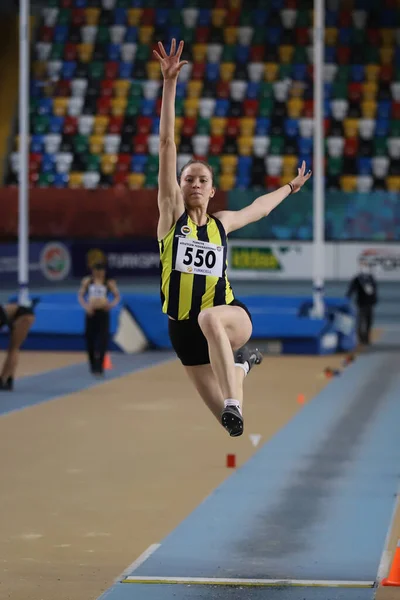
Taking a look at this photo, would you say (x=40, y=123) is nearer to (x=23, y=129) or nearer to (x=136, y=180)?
(x=136, y=180)

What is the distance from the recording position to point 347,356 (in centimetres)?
2389

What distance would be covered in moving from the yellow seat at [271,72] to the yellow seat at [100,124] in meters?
5.04

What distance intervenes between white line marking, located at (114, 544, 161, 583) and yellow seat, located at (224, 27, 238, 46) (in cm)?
3359

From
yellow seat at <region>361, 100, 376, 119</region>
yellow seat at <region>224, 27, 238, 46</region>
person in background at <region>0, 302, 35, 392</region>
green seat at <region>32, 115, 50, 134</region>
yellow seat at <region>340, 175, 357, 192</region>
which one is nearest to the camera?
person in background at <region>0, 302, 35, 392</region>

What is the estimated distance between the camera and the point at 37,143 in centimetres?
3906

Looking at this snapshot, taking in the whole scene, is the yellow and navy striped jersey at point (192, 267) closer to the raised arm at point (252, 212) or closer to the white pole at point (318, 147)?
the raised arm at point (252, 212)

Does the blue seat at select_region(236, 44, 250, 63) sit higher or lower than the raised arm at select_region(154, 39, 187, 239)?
higher

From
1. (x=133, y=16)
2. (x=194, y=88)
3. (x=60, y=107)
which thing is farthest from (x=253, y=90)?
(x=60, y=107)

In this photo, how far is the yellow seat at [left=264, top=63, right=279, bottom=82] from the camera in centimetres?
3978

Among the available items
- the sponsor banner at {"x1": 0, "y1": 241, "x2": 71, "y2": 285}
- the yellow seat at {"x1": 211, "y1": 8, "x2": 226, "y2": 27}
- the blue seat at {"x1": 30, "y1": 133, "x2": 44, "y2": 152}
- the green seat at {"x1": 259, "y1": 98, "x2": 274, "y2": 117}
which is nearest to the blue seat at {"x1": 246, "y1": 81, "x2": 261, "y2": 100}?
the green seat at {"x1": 259, "y1": 98, "x2": 274, "y2": 117}

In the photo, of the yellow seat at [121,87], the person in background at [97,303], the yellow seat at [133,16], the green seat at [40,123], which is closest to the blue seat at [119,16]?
the yellow seat at [133,16]

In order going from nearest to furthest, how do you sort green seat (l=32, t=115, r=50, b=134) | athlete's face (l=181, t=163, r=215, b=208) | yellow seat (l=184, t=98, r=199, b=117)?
athlete's face (l=181, t=163, r=215, b=208), green seat (l=32, t=115, r=50, b=134), yellow seat (l=184, t=98, r=199, b=117)

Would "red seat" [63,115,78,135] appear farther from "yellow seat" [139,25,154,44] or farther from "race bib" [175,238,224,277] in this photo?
"race bib" [175,238,224,277]

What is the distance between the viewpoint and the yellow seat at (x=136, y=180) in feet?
125
